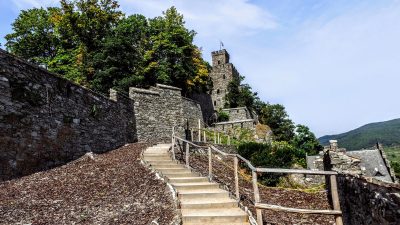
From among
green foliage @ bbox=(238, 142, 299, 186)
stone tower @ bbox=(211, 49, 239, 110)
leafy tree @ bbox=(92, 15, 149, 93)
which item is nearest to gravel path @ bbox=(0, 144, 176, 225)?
green foliage @ bbox=(238, 142, 299, 186)

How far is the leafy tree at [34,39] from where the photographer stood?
3117cm

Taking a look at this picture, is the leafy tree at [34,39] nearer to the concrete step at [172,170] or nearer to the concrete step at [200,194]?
the concrete step at [172,170]

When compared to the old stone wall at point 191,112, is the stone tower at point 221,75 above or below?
above

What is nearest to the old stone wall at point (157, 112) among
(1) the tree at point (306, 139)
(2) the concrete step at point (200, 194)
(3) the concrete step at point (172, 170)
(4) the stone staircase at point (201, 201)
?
(3) the concrete step at point (172, 170)

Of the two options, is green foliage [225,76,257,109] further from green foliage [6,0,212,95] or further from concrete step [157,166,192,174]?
concrete step [157,166,192,174]

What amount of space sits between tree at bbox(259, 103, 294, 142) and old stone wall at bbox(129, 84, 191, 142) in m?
28.1

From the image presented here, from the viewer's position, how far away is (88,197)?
8070mm

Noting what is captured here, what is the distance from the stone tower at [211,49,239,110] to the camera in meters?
53.8

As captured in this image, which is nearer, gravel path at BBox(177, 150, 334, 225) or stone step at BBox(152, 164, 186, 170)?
gravel path at BBox(177, 150, 334, 225)

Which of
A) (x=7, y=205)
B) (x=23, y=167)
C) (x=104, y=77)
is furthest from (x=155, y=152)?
(x=104, y=77)

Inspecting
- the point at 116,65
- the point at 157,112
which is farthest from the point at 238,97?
the point at 157,112

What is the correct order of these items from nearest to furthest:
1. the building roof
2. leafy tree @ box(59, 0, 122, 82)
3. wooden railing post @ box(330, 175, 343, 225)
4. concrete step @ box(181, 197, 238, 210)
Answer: wooden railing post @ box(330, 175, 343, 225)
concrete step @ box(181, 197, 238, 210)
the building roof
leafy tree @ box(59, 0, 122, 82)

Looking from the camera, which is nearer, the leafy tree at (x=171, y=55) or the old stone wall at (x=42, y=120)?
the old stone wall at (x=42, y=120)

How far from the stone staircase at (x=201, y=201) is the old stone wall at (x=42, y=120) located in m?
3.47
